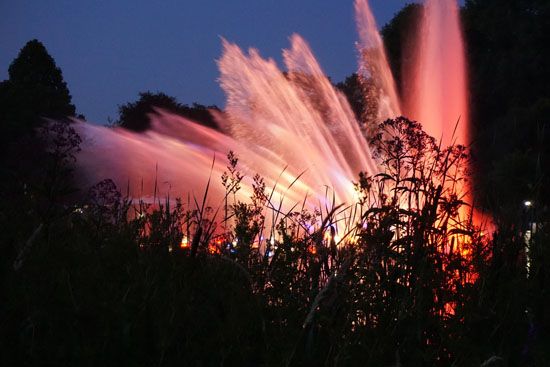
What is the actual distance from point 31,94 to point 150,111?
16.1 metres

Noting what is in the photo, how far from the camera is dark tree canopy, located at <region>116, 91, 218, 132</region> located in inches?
2122

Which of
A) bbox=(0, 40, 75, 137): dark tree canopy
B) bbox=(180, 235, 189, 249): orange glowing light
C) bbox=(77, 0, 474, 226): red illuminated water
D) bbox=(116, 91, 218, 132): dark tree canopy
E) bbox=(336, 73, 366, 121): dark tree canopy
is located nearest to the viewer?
bbox=(180, 235, 189, 249): orange glowing light

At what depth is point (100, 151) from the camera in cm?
2811

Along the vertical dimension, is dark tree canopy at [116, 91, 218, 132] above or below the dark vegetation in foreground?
above

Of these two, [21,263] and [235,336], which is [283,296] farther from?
[21,263]

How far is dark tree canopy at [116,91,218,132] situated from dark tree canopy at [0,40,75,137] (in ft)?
20.9

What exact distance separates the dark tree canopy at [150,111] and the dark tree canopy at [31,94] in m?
6.36

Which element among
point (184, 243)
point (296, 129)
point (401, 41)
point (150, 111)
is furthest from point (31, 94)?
point (184, 243)

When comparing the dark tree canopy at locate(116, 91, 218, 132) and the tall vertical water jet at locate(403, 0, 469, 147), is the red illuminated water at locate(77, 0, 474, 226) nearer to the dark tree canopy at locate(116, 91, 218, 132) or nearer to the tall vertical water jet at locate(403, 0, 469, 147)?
the tall vertical water jet at locate(403, 0, 469, 147)

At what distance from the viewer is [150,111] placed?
5475 cm

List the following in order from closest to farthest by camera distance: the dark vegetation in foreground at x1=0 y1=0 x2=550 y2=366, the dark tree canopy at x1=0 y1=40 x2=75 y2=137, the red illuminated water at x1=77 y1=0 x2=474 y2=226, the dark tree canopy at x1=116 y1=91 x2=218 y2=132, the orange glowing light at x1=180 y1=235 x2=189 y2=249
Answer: the dark vegetation in foreground at x1=0 y1=0 x2=550 y2=366 < the orange glowing light at x1=180 y1=235 x2=189 y2=249 < the red illuminated water at x1=77 y1=0 x2=474 y2=226 < the dark tree canopy at x1=0 y1=40 x2=75 y2=137 < the dark tree canopy at x1=116 y1=91 x2=218 y2=132

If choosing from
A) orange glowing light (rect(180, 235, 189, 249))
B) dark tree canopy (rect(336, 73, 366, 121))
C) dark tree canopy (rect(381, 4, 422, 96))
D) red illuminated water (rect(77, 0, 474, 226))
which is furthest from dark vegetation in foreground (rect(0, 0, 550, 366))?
dark tree canopy (rect(381, 4, 422, 96))

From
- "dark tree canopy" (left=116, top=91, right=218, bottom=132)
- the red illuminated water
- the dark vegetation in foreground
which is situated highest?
"dark tree canopy" (left=116, top=91, right=218, bottom=132)

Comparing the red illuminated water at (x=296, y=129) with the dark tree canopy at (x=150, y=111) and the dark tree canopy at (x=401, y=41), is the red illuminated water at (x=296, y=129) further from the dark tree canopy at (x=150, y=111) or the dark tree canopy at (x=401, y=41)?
A: the dark tree canopy at (x=150, y=111)
